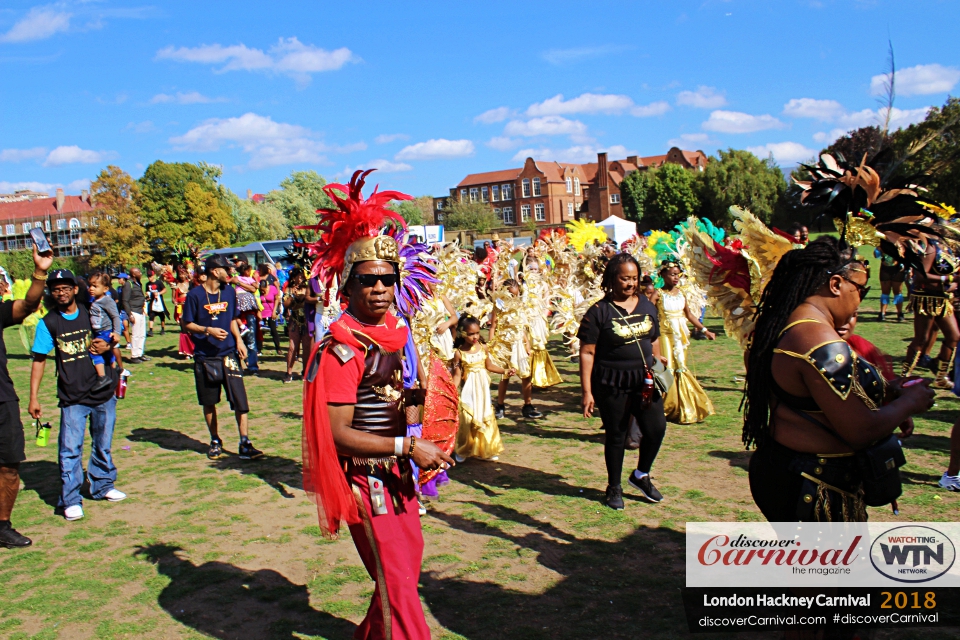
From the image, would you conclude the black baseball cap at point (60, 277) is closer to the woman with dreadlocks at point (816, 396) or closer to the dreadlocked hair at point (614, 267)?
the dreadlocked hair at point (614, 267)

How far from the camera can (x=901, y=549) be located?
3.90 metres

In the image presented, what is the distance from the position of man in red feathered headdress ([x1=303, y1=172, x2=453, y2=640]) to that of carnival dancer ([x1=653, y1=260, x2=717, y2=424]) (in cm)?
535

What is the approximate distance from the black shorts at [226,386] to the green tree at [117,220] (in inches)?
2091

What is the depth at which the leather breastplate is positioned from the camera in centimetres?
334

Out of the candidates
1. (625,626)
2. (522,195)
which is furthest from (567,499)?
(522,195)

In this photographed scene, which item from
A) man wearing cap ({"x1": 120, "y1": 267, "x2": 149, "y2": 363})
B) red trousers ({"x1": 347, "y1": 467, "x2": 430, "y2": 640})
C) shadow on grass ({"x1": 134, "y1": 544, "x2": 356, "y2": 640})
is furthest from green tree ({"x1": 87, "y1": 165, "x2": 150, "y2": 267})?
red trousers ({"x1": 347, "y1": 467, "x2": 430, "y2": 640})

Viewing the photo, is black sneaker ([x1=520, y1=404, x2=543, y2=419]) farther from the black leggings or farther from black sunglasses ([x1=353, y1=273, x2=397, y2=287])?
black sunglasses ([x1=353, y1=273, x2=397, y2=287])

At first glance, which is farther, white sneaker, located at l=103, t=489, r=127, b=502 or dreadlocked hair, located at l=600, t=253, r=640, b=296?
white sneaker, located at l=103, t=489, r=127, b=502

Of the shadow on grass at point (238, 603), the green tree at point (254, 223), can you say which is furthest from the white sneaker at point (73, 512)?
the green tree at point (254, 223)

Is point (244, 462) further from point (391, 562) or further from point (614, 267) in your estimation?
point (391, 562)

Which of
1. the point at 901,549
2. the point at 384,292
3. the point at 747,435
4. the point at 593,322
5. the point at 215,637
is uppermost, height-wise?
the point at 384,292

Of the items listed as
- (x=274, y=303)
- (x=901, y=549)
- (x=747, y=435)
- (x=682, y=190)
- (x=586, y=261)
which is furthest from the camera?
(x=682, y=190)

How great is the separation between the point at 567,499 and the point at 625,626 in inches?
85.4

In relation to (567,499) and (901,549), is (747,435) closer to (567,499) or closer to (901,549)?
(901,549)
